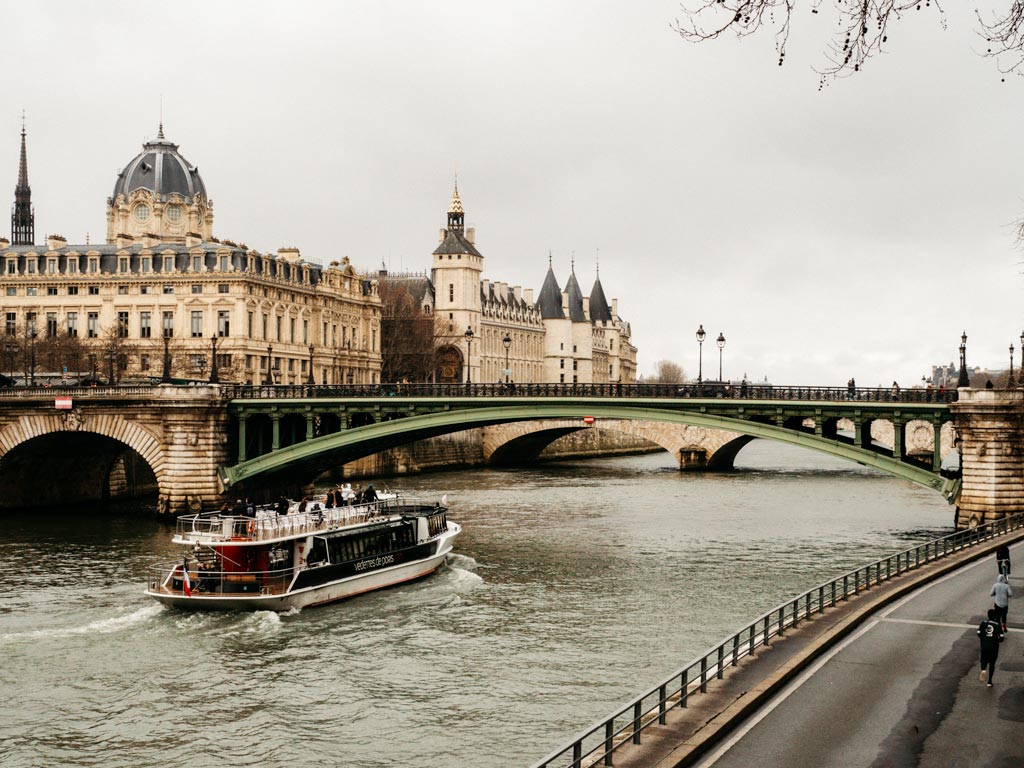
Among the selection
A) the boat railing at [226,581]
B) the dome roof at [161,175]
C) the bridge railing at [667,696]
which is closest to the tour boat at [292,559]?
the boat railing at [226,581]

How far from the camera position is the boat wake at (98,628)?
33.9 meters

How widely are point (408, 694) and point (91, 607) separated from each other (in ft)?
45.9

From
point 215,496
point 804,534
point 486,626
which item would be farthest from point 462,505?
point 486,626

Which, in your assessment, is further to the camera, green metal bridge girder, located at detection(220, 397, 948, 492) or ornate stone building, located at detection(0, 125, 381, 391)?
ornate stone building, located at detection(0, 125, 381, 391)

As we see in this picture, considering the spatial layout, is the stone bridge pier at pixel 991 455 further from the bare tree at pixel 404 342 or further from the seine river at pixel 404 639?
the bare tree at pixel 404 342

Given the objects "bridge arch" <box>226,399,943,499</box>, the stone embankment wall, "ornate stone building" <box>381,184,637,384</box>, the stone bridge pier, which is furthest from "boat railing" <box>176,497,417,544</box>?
"ornate stone building" <box>381,184,637,384</box>

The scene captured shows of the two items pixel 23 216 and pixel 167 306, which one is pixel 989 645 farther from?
pixel 23 216

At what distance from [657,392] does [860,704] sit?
36474mm

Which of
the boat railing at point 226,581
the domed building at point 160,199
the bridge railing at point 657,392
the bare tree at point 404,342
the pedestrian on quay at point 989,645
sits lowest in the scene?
the boat railing at point 226,581

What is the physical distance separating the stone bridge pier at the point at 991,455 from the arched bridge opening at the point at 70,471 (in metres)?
40.1

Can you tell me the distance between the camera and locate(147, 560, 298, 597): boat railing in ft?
128

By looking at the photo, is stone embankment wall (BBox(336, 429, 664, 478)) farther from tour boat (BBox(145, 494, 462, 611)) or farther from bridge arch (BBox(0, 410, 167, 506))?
tour boat (BBox(145, 494, 462, 611))

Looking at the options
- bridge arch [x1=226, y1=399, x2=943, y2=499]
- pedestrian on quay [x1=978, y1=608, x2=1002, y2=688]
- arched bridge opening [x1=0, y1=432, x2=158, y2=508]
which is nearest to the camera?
pedestrian on quay [x1=978, y1=608, x2=1002, y2=688]

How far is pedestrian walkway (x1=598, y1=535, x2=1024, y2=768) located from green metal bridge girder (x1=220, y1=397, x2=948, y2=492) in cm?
2416
